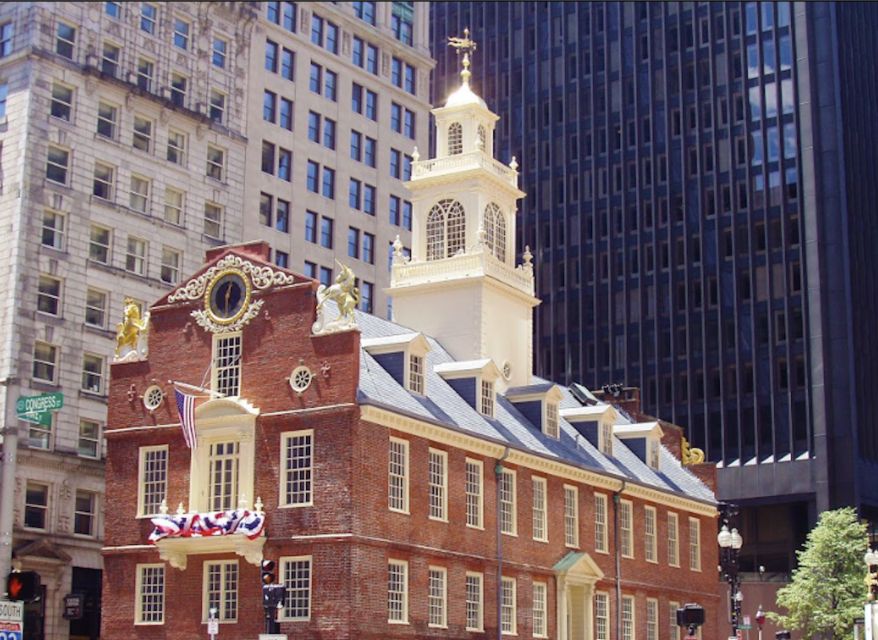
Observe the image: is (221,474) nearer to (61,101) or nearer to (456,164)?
(456,164)

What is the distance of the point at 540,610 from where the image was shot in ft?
179

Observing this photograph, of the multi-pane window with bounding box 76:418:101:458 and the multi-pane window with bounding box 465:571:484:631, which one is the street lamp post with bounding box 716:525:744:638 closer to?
the multi-pane window with bounding box 465:571:484:631

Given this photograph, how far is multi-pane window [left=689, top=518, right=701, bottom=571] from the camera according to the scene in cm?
6762

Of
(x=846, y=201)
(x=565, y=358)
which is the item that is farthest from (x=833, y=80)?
(x=565, y=358)

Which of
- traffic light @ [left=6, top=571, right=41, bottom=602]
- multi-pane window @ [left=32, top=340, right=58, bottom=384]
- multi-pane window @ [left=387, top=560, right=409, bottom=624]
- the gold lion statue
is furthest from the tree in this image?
traffic light @ [left=6, top=571, right=41, bottom=602]

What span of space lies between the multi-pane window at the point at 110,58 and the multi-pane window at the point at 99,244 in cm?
809

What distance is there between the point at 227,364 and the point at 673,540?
25.7m

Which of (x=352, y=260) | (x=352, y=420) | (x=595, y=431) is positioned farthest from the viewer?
(x=352, y=260)

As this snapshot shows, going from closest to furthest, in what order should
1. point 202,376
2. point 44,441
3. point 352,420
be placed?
point 352,420 → point 202,376 → point 44,441

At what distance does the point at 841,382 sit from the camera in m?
103

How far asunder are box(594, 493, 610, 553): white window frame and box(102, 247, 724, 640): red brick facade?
17.1 ft

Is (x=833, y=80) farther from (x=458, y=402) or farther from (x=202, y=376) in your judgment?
(x=202, y=376)

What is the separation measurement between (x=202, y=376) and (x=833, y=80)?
7169 cm

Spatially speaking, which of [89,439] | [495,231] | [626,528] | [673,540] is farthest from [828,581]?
[89,439]
